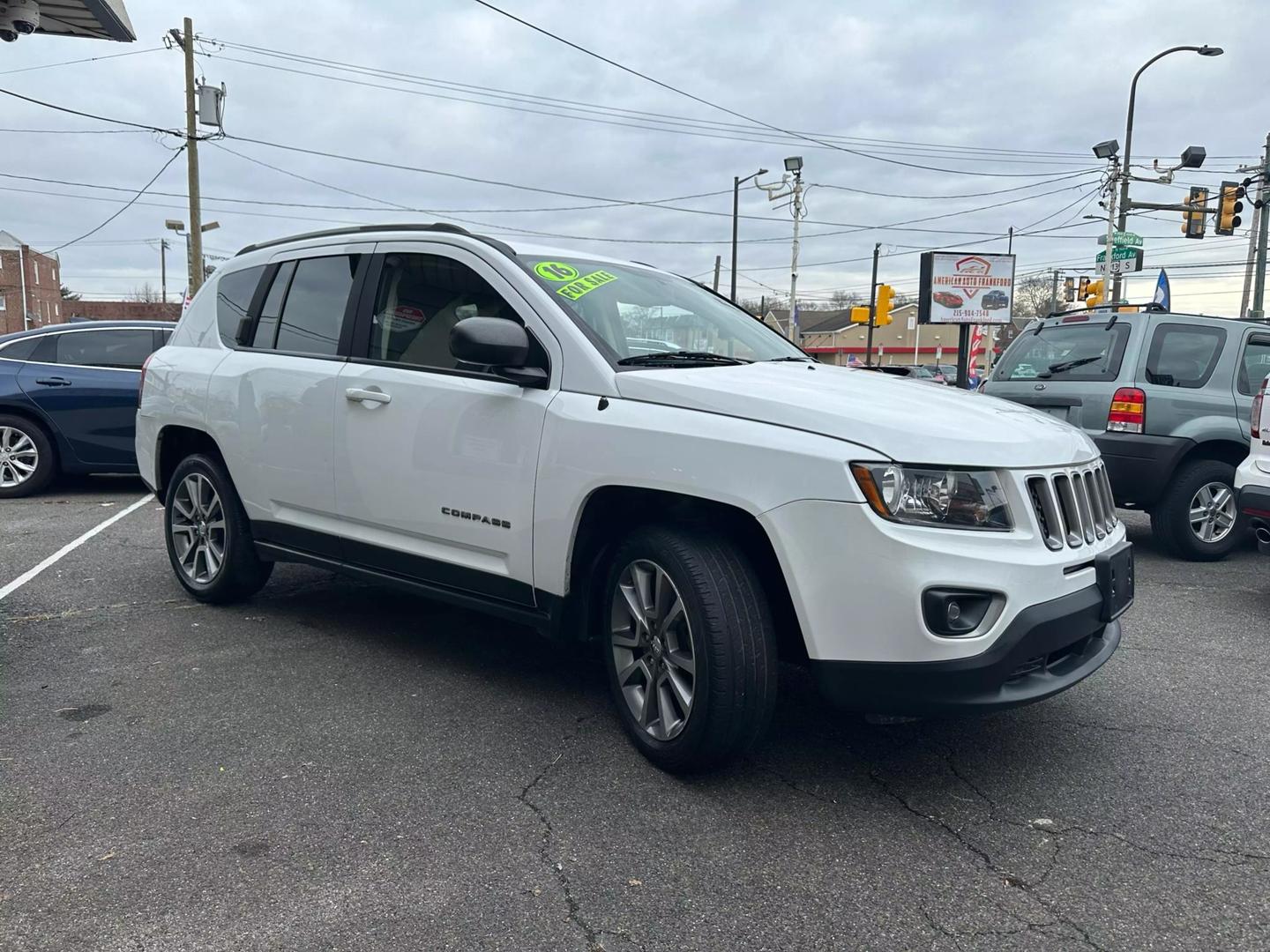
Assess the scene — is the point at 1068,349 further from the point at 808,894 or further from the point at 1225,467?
the point at 808,894

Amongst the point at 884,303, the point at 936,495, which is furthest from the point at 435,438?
the point at 884,303

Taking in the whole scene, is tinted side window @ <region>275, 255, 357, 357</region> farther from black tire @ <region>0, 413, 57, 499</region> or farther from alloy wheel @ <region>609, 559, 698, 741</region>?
black tire @ <region>0, 413, 57, 499</region>

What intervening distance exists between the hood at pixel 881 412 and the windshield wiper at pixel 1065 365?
403 cm

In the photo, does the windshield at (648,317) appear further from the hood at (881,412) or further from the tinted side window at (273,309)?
the tinted side window at (273,309)

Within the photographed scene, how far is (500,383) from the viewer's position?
3635mm

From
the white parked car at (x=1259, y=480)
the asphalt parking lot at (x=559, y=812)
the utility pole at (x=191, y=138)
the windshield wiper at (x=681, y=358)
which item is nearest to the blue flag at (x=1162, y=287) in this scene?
the white parked car at (x=1259, y=480)

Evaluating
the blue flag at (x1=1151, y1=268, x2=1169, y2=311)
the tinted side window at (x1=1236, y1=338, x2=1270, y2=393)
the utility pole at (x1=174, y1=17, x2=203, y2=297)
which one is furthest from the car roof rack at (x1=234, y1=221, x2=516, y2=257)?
the utility pole at (x1=174, y1=17, x2=203, y2=297)

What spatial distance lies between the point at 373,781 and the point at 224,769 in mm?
532

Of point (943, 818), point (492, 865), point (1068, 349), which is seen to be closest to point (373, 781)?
point (492, 865)

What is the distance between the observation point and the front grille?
2.93 metres

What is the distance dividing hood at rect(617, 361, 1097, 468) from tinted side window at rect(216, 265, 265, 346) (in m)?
2.64

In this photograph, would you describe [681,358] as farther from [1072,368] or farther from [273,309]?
[1072,368]

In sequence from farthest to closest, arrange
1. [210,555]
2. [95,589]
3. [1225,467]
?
[1225,467]
[95,589]
[210,555]

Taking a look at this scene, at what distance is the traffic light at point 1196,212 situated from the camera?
72.8 feet
